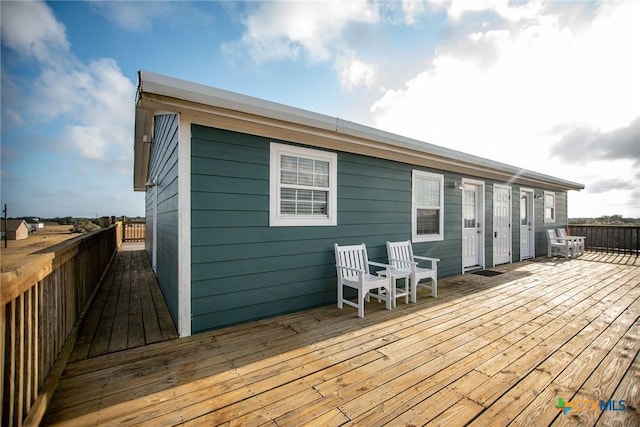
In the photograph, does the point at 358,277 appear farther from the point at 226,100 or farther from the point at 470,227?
the point at 470,227

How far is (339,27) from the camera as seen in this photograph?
4.74 m

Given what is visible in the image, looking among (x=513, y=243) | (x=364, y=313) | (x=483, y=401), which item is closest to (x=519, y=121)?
(x=513, y=243)

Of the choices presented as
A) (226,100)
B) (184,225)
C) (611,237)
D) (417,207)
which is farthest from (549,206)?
(184,225)

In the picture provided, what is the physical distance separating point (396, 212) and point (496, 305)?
76.9 inches

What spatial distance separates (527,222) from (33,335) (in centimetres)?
1031

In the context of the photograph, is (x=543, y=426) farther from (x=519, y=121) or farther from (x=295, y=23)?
(x=519, y=121)

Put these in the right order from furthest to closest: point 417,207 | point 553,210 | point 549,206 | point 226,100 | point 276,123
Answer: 1. point 553,210
2. point 549,206
3. point 417,207
4. point 276,123
5. point 226,100

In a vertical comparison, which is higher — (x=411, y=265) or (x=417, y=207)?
(x=417, y=207)

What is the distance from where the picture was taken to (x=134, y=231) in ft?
43.9

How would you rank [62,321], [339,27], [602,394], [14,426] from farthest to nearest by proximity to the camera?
Answer: [339,27] < [62,321] < [602,394] < [14,426]

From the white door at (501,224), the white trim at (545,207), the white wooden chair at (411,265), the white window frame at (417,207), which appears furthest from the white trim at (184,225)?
the white trim at (545,207)

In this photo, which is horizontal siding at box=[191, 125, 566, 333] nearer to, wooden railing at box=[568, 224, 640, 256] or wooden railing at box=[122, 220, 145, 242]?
wooden railing at box=[568, 224, 640, 256]

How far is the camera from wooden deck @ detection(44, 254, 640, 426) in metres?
1.59

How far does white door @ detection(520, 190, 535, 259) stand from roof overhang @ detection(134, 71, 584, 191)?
3572mm
